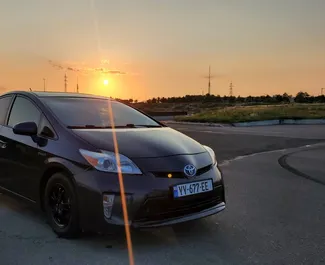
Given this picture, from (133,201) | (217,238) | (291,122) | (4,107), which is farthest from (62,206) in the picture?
(291,122)

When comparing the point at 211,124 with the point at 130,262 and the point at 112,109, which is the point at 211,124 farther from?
the point at 130,262

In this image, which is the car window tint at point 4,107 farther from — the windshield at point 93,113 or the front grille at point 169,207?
the front grille at point 169,207

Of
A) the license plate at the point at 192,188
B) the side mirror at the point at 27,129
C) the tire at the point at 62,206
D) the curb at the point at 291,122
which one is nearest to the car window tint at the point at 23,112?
the side mirror at the point at 27,129

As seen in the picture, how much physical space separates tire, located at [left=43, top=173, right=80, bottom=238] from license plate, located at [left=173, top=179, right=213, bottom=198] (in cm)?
101

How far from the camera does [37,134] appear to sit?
14.9 feet

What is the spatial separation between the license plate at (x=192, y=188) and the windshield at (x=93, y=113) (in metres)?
1.36

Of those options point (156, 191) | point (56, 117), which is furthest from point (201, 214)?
point (56, 117)

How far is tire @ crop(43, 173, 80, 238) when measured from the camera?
3.99 meters

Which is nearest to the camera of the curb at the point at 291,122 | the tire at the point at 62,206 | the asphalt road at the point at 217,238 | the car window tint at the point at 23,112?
the asphalt road at the point at 217,238

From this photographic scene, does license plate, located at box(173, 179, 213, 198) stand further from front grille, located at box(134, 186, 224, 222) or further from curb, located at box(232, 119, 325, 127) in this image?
curb, located at box(232, 119, 325, 127)

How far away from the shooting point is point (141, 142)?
426cm

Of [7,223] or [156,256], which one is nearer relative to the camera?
[156,256]

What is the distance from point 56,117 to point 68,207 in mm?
1064

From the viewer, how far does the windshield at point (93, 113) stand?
469cm
